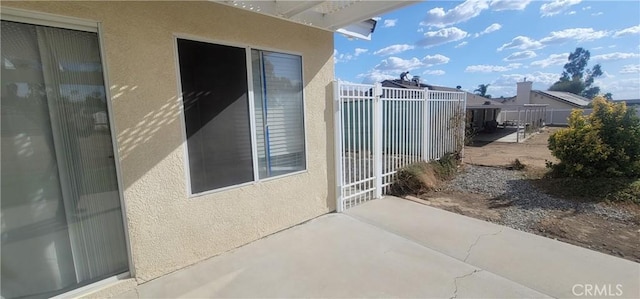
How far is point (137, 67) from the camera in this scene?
2822 mm

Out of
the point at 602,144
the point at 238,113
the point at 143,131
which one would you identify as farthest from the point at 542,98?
the point at 143,131

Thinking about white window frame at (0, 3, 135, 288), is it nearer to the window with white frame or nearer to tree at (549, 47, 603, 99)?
the window with white frame

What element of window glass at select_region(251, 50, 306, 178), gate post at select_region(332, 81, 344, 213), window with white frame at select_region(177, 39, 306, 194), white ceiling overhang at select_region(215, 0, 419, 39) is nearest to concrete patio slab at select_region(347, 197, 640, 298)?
gate post at select_region(332, 81, 344, 213)

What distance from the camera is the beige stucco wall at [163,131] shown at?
2.72 metres

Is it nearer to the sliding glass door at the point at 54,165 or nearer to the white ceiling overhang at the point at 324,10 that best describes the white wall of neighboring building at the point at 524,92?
the white ceiling overhang at the point at 324,10

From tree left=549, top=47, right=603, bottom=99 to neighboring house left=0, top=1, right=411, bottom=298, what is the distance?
246 feet

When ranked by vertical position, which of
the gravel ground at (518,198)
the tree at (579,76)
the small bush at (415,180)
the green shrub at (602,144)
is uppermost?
the tree at (579,76)

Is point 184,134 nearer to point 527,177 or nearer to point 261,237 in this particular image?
point 261,237

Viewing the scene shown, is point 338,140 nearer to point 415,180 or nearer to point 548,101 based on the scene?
point 415,180

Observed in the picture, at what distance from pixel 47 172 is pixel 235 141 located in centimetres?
182

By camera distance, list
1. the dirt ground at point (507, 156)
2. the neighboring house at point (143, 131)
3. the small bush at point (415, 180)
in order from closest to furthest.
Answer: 1. the neighboring house at point (143, 131)
2. the small bush at point (415, 180)
3. the dirt ground at point (507, 156)

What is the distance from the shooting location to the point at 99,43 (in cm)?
266

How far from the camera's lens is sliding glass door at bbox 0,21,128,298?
2.34m

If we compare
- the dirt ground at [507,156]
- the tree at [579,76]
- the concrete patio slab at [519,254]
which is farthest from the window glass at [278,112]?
the tree at [579,76]
